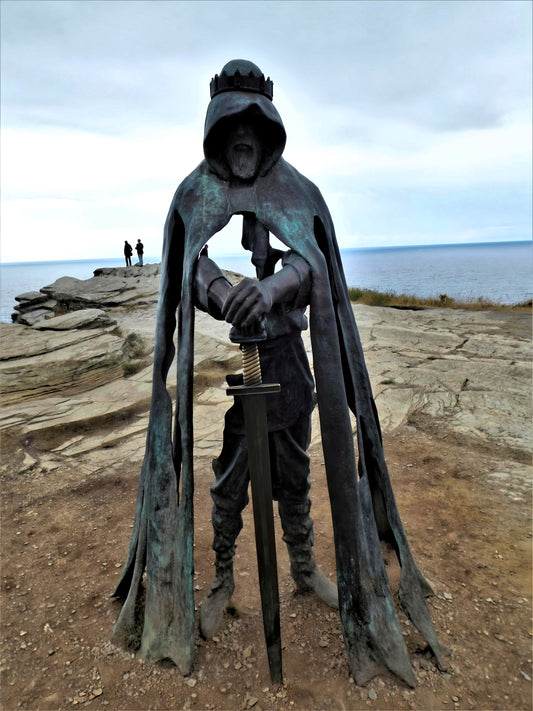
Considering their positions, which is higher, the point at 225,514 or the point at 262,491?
the point at 262,491

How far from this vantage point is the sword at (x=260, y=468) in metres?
1.73

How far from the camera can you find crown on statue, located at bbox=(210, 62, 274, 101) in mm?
1899

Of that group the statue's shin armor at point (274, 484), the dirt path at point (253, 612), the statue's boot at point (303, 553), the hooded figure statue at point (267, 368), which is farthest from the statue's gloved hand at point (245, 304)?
the dirt path at point (253, 612)

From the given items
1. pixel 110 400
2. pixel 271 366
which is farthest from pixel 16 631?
pixel 110 400

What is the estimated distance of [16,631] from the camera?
2525mm

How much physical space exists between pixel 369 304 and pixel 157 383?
1174 centimetres

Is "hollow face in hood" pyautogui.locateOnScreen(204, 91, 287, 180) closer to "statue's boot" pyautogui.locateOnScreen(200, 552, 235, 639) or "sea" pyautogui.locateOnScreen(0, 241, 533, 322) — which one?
"statue's boot" pyautogui.locateOnScreen(200, 552, 235, 639)

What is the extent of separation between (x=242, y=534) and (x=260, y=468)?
1.76 m

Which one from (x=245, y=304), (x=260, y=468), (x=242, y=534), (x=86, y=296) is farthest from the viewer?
(x=86, y=296)

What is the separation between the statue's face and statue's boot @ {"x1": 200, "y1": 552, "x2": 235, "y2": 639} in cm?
197

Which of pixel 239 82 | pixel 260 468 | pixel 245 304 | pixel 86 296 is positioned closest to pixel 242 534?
pixel 260 468

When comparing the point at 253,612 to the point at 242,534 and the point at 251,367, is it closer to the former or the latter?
the point at 242,534

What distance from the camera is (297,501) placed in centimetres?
247

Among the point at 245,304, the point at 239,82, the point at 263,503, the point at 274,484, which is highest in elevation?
the point at 239,82
